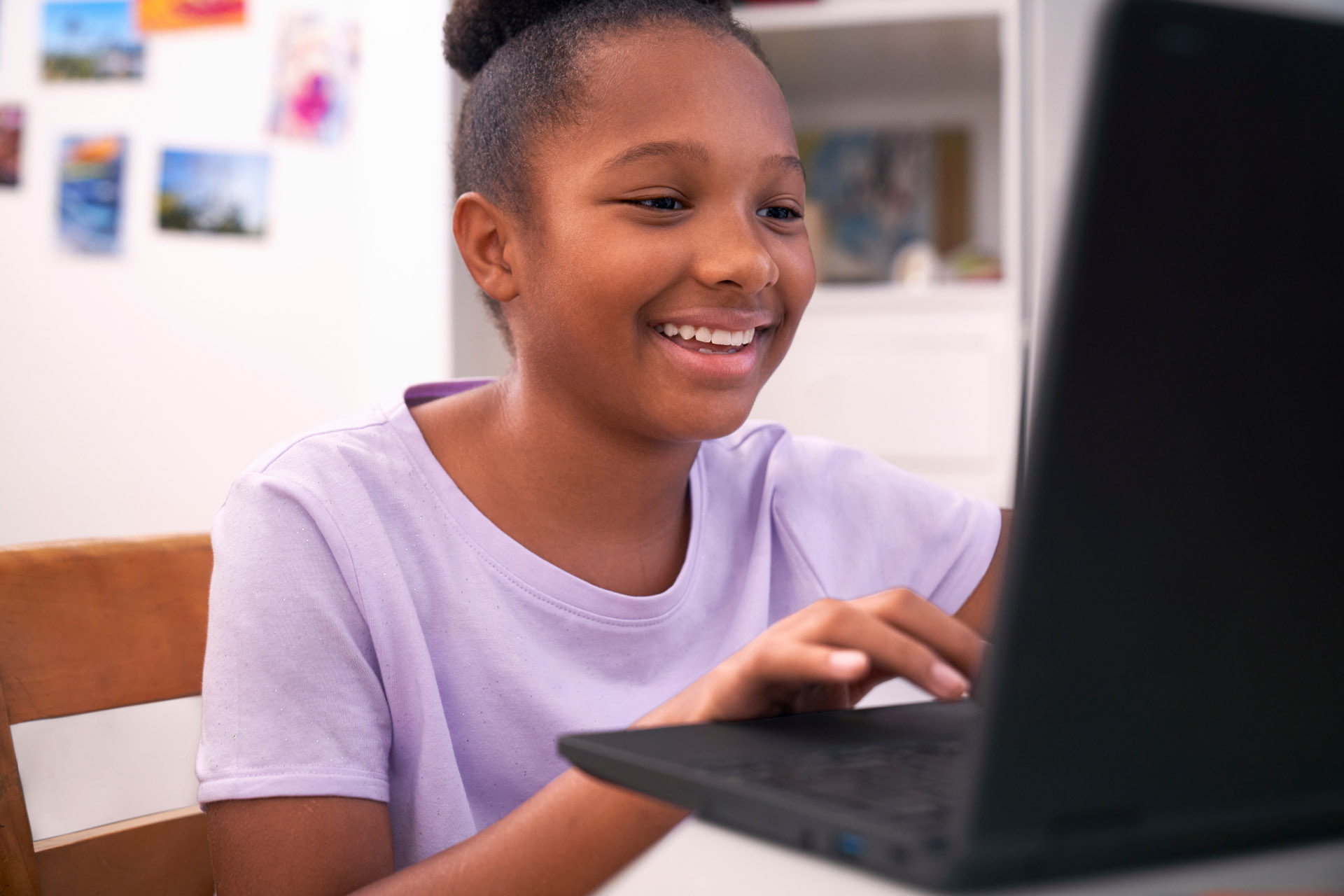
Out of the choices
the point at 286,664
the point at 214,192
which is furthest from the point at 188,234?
the point at 286,664

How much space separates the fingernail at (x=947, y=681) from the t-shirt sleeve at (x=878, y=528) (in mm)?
456

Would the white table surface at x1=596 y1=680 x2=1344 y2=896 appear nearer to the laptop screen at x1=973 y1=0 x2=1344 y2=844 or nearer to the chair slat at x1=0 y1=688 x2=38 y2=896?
the laptop screen at x1=973 y1=0 x2=1344 y2=844

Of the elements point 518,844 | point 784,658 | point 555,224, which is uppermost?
point 555,224

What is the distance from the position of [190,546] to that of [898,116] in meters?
2.04

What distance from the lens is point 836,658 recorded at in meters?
0.44

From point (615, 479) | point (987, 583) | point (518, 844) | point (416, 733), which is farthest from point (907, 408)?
point (518, 844)

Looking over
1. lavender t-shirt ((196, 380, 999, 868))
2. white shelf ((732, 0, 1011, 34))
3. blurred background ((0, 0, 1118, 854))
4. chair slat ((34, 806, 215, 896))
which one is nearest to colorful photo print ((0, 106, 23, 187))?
blurred background ((0, 0, 1118, 854))

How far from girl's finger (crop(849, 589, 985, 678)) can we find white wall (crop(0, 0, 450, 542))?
5.27 feet

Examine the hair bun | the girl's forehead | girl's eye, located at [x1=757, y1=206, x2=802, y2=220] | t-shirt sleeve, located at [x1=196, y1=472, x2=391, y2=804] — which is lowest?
t-shirt sleeve, located at [x1=196, y1=472, x2=391, y2=804]

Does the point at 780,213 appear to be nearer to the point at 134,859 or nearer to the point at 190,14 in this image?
the point at 134,859

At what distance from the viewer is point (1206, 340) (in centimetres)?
25

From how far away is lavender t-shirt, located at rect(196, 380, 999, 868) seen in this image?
663 millimetres

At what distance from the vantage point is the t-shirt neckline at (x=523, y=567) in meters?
0.80

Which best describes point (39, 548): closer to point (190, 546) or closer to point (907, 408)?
point (190, 546)
